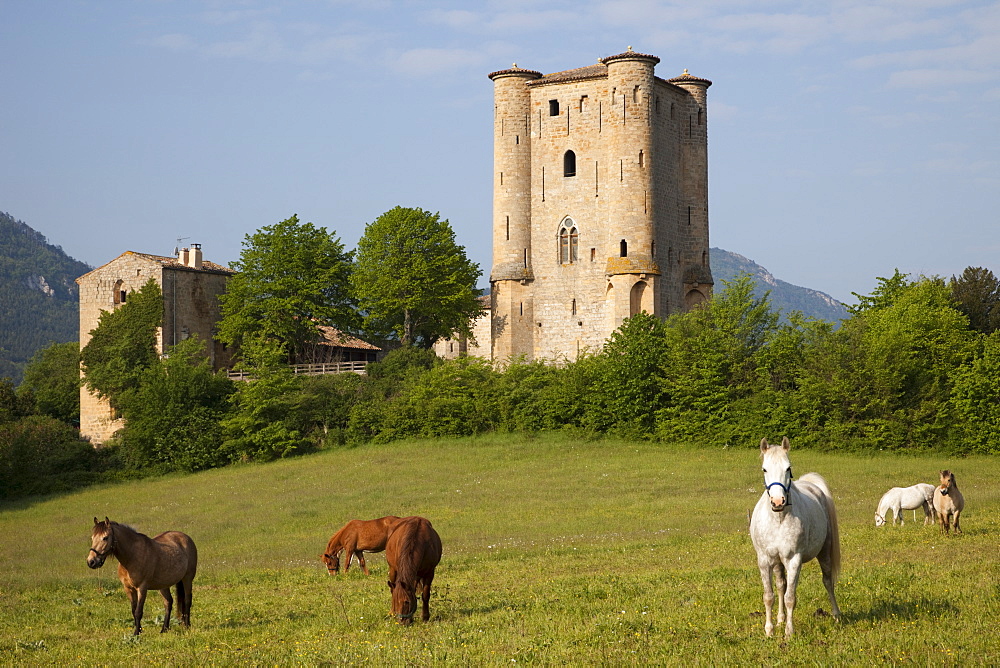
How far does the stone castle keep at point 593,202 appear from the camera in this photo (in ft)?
217

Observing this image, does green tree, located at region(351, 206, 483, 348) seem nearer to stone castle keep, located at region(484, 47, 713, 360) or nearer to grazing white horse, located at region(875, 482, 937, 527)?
stone castle keep, located at region(484, 47, 713, 360)

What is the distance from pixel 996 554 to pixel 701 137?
56.3 m

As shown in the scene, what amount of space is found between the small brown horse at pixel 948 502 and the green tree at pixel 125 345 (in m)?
57.3

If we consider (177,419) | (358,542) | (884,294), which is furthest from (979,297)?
(358,542)

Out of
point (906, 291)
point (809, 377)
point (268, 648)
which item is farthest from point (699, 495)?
point (906, 291)

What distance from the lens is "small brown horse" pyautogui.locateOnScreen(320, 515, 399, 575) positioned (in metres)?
20.0

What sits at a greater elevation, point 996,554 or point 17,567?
point 996,554

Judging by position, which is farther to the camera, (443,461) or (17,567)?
(443,461)

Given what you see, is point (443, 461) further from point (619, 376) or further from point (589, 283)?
point (589, 283)

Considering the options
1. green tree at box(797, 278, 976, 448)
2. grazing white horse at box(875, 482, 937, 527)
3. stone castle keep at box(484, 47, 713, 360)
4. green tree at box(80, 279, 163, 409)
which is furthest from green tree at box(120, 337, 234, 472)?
grazing white horse at box(875, 482, 937, 527)

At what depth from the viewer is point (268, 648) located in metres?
12.5

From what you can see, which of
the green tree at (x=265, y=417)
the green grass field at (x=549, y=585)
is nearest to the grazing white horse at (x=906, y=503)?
the green grass field at (x=549, y=585)

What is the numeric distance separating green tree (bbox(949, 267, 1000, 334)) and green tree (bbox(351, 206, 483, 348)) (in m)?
31.2

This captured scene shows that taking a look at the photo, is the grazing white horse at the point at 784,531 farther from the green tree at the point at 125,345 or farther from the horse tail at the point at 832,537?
the green tree at the point at 125,345
